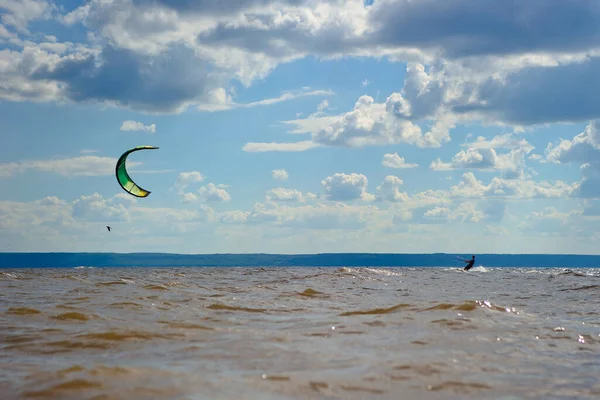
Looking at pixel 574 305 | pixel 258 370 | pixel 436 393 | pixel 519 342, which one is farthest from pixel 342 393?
pixel 574 305

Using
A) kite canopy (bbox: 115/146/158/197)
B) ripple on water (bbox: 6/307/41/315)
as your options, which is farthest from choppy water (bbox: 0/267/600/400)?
kite canopy (bbox: 115/146/158/197)

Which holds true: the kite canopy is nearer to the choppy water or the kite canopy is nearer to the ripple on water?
the choppy water

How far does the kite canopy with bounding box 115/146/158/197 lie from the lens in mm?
35062

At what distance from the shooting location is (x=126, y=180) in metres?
36.2

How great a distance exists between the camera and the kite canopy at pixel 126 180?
35062 mm

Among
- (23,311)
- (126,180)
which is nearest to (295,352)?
(23,311)

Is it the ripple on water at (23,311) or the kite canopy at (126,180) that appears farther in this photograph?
the kite canopy at (126,180)

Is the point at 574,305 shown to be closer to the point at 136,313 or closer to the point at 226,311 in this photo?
the point at 226,311

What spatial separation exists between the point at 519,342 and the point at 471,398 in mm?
5146

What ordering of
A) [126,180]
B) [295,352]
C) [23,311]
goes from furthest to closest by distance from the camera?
1. [126,180]
2. [23,311]
3. [295,352]

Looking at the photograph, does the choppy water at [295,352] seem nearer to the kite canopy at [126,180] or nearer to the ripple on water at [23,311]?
the ripple on water at [23,311]

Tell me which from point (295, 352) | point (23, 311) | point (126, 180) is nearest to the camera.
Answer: point (295, 352)

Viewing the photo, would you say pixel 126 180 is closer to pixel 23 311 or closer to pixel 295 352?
pixel 23 311

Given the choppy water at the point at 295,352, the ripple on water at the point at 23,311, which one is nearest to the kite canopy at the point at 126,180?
the choppy water at the point at 295,352
